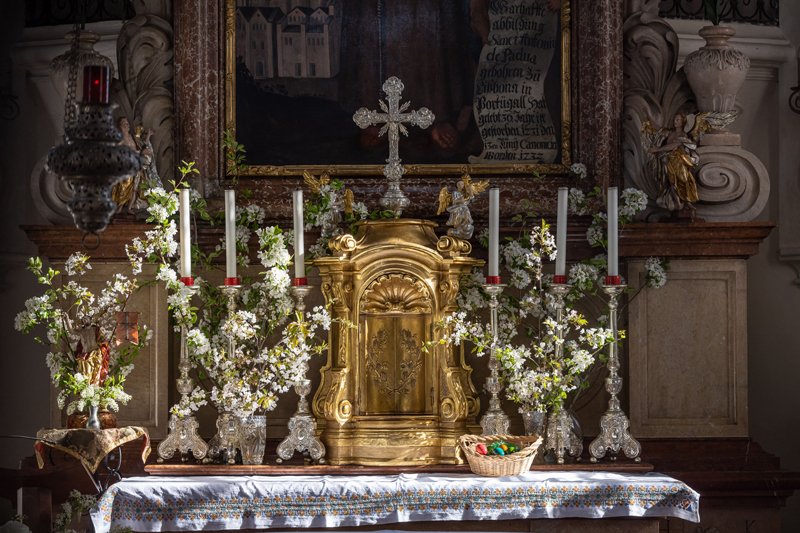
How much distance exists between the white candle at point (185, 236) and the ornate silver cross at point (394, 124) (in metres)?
0.96

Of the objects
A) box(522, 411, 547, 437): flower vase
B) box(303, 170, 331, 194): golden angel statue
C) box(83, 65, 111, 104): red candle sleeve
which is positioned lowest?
box(522, 411, 547, 437): flower vase

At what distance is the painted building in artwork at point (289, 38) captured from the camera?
786 centimetres

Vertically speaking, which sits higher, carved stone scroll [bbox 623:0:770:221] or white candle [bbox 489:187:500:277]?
carved stone scroll [bbox 623:0:770:221]

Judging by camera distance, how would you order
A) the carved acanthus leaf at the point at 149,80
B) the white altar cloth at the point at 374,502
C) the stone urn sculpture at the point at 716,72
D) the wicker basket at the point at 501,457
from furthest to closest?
the carved acanthus leaf at the point at 149,80, the stone urn sculpture at the point at 716,72, the wicker basket at the point at 501,457, the white altar cloth at the point at 374,502

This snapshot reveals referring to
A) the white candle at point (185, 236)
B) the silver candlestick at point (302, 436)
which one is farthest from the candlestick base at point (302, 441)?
the white candle at point (185, 236)

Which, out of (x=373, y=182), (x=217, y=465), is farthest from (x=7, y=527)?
(x=373, y=182)

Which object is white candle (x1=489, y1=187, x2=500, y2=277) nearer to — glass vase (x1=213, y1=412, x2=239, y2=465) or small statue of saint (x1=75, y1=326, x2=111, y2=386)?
glass vase (x1=213, y1=412, x2=239, y2=465)

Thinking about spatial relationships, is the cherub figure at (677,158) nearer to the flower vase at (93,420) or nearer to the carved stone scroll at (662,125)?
the carved stone scroll at (662,125)

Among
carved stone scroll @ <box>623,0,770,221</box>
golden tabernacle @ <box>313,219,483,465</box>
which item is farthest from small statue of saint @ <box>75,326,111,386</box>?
carved stone scroll @ <box>623,0,770,221</box>

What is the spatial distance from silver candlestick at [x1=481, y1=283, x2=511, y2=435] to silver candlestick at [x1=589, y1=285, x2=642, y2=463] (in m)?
0.46

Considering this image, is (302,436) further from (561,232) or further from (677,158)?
(677,158)

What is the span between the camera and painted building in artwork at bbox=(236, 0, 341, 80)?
7855 millimetres

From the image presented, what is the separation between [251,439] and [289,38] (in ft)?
7.58

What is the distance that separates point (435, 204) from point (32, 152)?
2637 millimetres
